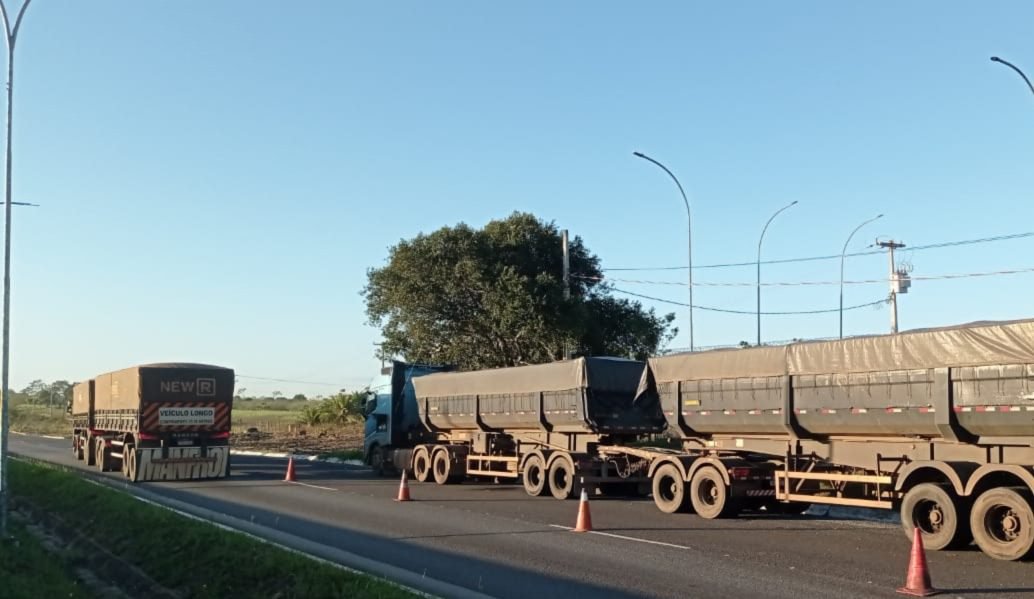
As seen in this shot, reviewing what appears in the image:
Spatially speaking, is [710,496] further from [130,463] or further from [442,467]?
[130,463]

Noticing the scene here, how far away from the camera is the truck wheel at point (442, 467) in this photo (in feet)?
83.2

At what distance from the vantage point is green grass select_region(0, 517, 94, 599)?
1156cm

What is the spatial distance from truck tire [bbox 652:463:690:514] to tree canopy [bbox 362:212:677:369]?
18.3 meters

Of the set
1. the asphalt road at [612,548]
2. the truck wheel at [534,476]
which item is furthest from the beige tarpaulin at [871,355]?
the truck wheel at [534,476]

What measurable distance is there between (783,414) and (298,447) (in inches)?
1328

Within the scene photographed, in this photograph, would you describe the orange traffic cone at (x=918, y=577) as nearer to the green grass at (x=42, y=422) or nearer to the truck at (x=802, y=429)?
the truck at (x=802, y=429)

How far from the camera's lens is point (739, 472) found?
16.9 meters

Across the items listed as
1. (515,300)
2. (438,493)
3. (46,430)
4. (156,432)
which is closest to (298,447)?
(515,300)

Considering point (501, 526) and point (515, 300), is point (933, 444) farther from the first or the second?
point (515, 300)

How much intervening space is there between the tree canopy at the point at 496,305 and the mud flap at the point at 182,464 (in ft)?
42.0

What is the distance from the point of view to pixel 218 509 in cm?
1861

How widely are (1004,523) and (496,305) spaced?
85.9 ft

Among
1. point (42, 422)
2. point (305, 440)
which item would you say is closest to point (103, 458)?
point (305, 440)

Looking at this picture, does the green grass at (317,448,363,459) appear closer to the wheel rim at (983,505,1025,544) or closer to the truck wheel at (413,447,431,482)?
the truck wheel at (413,447,431,482)
